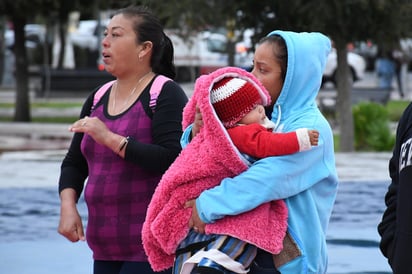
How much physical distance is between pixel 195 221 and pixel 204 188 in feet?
0.39

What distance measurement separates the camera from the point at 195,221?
12.8 ft

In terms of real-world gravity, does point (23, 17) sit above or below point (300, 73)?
below

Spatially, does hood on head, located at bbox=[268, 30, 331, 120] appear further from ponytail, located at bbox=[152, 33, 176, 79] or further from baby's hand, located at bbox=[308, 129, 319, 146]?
ponytail, located at bbox=[152, 33, 176, 79]

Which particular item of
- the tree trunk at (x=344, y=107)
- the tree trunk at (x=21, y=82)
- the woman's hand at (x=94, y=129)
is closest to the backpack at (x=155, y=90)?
the woman's hand at (x=94, y=129)

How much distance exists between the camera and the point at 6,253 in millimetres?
9375

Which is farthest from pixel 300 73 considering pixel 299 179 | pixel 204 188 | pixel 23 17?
pixel 23 17

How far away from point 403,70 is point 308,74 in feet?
101

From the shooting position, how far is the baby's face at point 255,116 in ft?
12.9

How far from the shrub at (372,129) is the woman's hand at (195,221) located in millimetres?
14256

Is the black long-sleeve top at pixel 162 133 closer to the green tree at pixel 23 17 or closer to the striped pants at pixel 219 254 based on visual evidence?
the striped pants at pixel 219 254

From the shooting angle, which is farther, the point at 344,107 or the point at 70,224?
the point at 344,107

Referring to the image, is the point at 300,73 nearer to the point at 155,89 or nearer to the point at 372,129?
the point at 155,89

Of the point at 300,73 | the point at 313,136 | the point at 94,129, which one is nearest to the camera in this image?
the point at 313,136

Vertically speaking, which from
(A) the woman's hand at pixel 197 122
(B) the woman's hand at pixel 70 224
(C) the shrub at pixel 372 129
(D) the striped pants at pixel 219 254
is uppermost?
(A) the woman's hand at pixel 197 122
